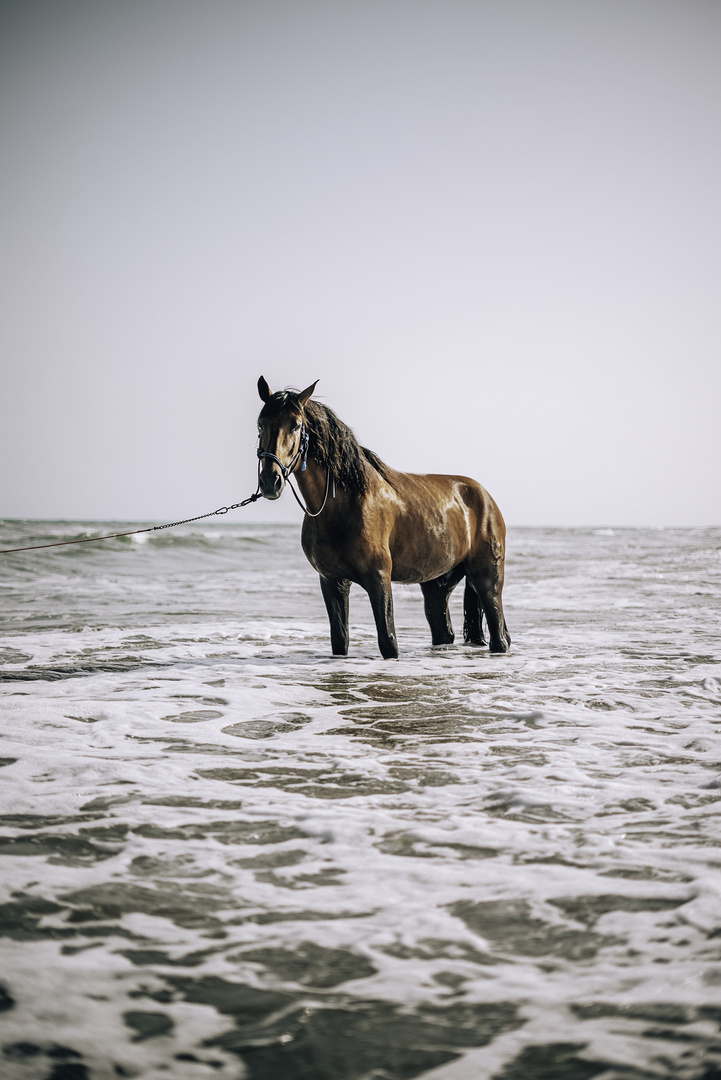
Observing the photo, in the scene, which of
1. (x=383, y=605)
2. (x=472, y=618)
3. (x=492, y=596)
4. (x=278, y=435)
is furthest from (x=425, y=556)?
(x=278, y=435)

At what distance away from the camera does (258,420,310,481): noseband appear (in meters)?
4.98

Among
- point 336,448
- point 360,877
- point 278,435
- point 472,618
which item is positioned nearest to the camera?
point 360,877

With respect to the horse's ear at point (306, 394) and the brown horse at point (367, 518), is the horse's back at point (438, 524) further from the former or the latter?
the horse's ear at point (306, 394)

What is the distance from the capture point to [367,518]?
546 centimetres

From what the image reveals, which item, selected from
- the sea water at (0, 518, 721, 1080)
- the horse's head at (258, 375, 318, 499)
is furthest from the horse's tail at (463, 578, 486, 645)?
the horse's head at (258, 375, 318, 499)

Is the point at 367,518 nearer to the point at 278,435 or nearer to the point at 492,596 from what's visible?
the point at 278,435

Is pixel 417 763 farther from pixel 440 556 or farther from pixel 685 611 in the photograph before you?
pixel 685 611

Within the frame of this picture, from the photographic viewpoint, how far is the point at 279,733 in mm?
3689

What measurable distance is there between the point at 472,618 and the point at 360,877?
489 cm

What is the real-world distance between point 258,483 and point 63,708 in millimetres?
1927

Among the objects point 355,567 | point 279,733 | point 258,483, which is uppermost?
point 258,483

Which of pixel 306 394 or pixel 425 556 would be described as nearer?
pixel 306 394

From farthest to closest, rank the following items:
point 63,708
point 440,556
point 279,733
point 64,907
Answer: point 440,556 → point 63,708 → point 279,733 → point 64,907

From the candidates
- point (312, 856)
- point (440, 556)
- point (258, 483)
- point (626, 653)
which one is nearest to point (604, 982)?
point (312, 856)
